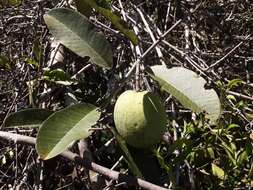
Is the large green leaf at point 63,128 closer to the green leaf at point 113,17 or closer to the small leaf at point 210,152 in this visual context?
the green leaf at point 113,17

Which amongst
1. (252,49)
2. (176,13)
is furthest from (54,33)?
(252,49)

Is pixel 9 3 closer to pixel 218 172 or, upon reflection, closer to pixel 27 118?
pixel 27 118

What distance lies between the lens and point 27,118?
1.07 meters

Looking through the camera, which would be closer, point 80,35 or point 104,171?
point 104,171

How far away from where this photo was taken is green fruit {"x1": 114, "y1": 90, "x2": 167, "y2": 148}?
3.28ft

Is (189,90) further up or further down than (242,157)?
further up

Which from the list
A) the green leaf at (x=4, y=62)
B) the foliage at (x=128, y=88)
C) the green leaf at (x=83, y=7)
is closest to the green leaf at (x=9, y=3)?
the foliage at (x=128, y=88)

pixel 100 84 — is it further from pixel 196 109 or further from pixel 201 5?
pixel 196 109

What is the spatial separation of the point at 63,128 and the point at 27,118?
0.11 metres

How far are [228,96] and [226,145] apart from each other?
0.57 feet

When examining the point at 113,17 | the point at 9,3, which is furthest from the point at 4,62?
the point at 113,17

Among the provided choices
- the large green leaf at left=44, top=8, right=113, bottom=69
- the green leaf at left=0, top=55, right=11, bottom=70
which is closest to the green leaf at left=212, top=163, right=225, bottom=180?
the large green leaf at left=44, top=8, right=113, bottom=69

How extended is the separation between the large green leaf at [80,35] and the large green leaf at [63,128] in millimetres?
140

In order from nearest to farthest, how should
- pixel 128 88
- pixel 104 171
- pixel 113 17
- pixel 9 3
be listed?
1. pixel 104 171
2. pixel 113 17
3. pixel 128 88
4. pixel 9 3
